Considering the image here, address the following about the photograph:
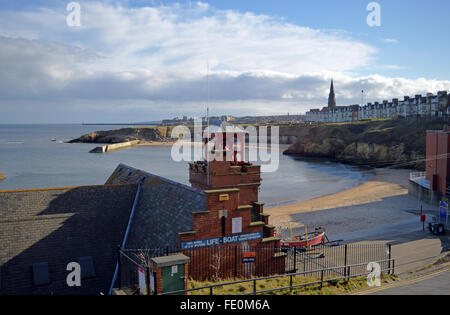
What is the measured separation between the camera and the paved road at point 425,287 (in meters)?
11.9

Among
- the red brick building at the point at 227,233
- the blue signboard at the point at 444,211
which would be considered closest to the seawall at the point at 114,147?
the blue signboard at the point at 444,211

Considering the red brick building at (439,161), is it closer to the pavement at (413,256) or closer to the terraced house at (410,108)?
the pavement at (413,256)

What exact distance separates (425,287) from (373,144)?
97865mm

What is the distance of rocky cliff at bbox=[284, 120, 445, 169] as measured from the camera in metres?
91.2

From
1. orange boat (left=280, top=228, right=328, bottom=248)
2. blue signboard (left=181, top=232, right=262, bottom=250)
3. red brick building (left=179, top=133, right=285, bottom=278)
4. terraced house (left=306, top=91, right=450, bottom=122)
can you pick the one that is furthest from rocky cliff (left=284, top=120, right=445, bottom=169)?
blue signboard (left=181, top=232, right=262, bottom=250)

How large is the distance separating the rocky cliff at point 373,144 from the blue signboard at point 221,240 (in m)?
78.2

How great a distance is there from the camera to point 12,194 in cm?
1535

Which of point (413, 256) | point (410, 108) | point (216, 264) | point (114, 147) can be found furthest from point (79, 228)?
point (410, 108)

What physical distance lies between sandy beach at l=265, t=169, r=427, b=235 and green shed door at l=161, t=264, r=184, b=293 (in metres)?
23.9

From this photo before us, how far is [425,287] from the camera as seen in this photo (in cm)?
1266

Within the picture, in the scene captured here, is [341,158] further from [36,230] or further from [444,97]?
[36,230]

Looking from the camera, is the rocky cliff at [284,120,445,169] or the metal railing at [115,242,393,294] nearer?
the metal railing at [115,242,393,294]

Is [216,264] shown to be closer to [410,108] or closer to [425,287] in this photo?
[425,287]

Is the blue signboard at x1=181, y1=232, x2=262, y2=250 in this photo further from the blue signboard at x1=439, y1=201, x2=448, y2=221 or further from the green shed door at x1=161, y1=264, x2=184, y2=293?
the blue signboard at x1=439, y1=201, x2=448, y2=221
